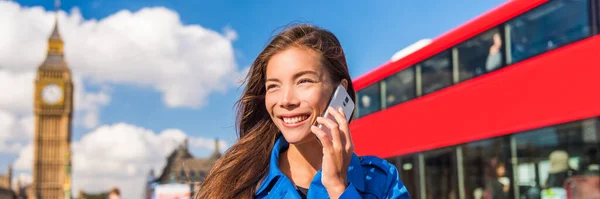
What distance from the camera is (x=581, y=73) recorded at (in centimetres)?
727

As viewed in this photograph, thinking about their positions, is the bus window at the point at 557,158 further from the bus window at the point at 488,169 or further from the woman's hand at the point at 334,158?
the woman's hand at the point at 334,158

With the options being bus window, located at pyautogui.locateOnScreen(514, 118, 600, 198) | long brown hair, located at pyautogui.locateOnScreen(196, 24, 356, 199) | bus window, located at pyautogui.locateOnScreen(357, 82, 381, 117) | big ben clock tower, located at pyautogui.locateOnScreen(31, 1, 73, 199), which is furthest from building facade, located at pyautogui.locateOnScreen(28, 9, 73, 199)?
long brown hair, located at pyautogui.locateOnScreen(196, 24, 356, 199)

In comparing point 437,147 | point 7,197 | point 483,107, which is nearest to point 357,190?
point 483,107

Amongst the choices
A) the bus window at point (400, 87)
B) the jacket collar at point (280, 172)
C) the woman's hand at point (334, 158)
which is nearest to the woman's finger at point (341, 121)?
the woman's hand at point (334, 158)

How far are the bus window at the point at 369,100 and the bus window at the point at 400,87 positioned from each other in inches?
12.8

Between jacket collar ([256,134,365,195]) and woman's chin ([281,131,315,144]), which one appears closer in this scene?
jacket collar ([256,134,365,195])

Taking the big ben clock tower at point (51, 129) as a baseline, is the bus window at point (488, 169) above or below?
below

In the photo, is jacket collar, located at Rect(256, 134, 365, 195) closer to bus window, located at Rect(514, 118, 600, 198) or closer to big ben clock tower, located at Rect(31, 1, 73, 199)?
bus window, located at Rect(514, 118, 600, 198)

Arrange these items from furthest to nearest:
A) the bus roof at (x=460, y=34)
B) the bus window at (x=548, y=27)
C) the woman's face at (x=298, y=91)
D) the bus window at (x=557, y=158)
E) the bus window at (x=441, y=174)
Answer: the bus window at (x=441, y=174)
the bus roof at (x=460, y=34)
the bus window at (x=548, y=27)
the bus window at (x=557, y=158)
the woman's face at (x=298, y=91)

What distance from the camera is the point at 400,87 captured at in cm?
1102

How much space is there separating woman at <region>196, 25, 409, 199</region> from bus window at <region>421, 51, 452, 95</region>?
795 centimetres

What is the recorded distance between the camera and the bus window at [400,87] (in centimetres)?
1073

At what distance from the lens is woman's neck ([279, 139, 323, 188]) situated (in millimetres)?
1832

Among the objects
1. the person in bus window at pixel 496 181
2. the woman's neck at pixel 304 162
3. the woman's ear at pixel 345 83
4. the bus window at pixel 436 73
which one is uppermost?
the bus window at pixel 436 73
